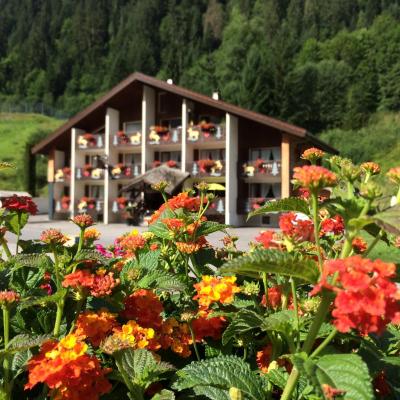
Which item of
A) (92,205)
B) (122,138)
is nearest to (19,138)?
(92,205)

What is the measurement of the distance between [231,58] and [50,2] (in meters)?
66.1

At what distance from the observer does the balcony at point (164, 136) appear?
78.2ft

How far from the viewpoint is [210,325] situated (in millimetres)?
1659

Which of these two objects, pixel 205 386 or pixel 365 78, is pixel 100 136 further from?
pixel 365 78

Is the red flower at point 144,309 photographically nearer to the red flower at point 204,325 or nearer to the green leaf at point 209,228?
the red flower at point 204,325

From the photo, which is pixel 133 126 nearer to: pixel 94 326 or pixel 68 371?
pixel 94 326

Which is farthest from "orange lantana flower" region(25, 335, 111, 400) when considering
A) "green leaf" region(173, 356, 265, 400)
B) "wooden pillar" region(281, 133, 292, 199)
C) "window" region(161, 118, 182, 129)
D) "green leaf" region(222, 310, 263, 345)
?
"window" region(161, 118, 182, 129)

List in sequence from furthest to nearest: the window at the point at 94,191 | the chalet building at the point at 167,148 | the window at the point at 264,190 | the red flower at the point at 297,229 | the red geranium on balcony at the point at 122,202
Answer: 1. the window at the point at 94,191
2. the red geranium on balcony at the point at 122,202
3. the window at the point at 264,190
4. the chalet building at the point at 167,148
5. the red flower at the point at 297,229

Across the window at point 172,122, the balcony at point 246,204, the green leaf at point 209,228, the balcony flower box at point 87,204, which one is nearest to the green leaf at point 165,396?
the green leaf at point 209,228

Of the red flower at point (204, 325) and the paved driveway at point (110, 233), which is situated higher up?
the red flower at point (204, 325)

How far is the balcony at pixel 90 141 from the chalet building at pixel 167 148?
0.18 ft

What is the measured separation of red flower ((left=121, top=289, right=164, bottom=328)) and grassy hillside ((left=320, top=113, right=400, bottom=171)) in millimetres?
38330

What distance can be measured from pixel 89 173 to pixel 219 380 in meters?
25.7

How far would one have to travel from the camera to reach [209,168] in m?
22.9
